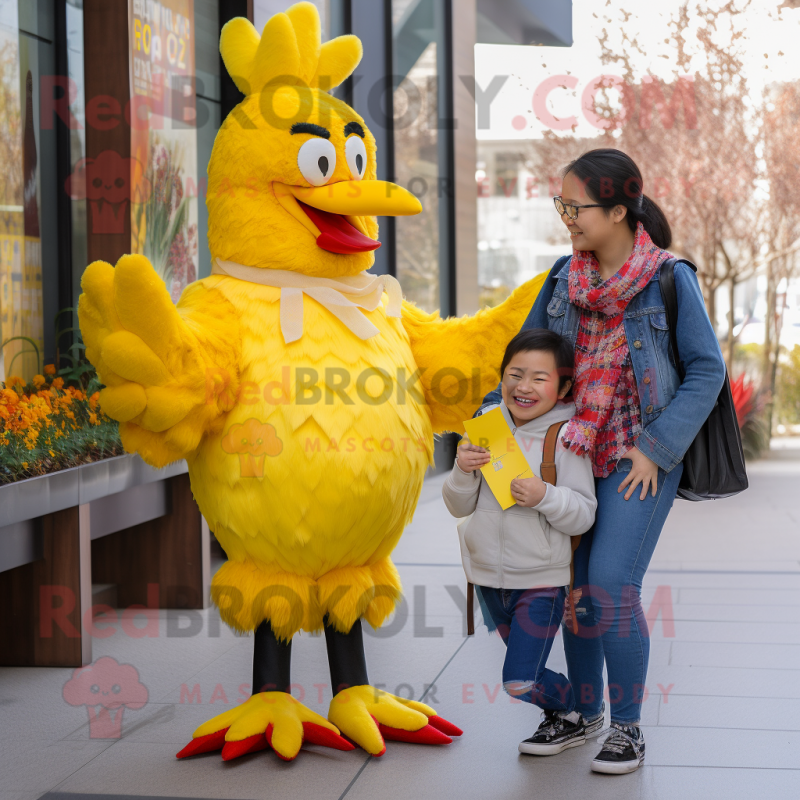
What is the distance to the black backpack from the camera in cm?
224

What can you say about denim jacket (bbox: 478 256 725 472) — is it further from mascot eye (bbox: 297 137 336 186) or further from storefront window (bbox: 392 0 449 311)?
storefront window (bbox: 392 0 449 311)

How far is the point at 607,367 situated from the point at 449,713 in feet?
3.61

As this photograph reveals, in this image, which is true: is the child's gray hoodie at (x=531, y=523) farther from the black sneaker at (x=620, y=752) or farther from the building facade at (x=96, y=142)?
the building facade at (x=96, y=142)

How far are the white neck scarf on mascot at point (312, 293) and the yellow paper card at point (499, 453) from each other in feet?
1.27

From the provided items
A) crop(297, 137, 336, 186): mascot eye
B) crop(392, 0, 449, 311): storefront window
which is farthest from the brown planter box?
crop(392, 0, 449, 311): storefront window

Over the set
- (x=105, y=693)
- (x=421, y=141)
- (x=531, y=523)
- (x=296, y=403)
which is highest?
(x=421, y=141)

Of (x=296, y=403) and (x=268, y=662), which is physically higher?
(x=296, y=403)

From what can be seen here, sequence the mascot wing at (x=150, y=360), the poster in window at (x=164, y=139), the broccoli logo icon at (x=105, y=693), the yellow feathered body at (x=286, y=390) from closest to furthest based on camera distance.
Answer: the mascot wing at (x=150, y=360) < the yellow feathered body at (x=286, y=390) < the broccoli logo icon at (x=105, y=693) < the poster in window at (x=164, y=139)

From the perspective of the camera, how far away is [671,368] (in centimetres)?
223

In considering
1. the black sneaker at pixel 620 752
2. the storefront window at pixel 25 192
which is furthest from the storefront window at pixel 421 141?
the black sneaker at pixel 620 752

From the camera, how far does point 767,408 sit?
8.71 meters

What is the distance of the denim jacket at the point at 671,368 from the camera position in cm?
217

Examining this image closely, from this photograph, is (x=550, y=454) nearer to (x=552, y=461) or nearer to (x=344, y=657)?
(x=552, y=461)

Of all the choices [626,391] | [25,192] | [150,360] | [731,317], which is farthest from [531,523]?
[731,317]
